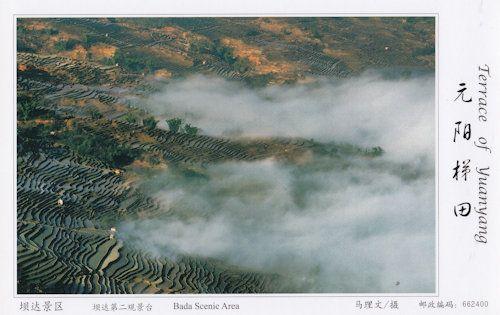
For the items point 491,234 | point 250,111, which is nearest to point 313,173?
point 250,111

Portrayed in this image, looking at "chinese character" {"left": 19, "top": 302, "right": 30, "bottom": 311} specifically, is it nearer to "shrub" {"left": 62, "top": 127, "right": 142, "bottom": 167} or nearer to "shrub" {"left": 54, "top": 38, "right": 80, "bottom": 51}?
"shrub" {"left": 62, "top": 127, "right": 142, "bottom": 167}

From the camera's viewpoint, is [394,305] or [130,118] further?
[130,118]

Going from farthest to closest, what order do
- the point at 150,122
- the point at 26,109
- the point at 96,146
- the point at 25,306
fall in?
the point at 150,122 → the point at 96,146 → the point at 26,109 → the point at 25,306

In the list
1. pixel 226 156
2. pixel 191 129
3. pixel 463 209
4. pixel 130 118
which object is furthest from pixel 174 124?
pixel 463 209

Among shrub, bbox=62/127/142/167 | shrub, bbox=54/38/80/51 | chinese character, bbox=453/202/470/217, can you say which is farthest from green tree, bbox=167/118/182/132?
chinese character, bbox=453/202/470/217

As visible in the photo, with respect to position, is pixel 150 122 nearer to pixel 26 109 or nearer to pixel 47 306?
pixel 26 109

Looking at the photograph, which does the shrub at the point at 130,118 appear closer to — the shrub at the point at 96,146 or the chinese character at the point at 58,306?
the shrub at the point at 96,146

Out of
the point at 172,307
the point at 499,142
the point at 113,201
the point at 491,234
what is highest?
the point at 499,142

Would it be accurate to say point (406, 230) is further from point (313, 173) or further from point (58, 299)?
point (58, 299)

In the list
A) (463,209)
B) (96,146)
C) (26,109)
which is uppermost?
(26,109)
